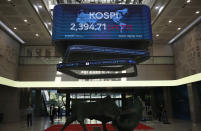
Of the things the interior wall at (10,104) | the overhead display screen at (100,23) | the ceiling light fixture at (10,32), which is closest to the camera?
the overhead display screen at (100,23)

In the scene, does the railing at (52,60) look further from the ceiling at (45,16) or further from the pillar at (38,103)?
the pillar at (38,103)

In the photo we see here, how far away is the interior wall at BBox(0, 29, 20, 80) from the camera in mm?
15490

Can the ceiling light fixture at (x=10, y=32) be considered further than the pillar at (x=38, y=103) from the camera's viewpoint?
No

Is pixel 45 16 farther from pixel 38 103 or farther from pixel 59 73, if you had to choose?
pixel 38 103

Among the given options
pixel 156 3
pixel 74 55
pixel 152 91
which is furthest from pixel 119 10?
pixel 152 91

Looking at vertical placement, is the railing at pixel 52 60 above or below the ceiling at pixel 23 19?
below

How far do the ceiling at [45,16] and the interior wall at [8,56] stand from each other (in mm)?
1063

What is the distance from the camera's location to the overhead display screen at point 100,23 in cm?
731

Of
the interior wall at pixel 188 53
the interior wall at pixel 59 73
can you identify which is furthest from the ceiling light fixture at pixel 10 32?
the interior wall at pixel 188 53

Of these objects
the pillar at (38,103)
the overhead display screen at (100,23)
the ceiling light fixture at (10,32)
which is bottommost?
the pillar at (38,103)

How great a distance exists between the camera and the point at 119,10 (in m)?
7.58

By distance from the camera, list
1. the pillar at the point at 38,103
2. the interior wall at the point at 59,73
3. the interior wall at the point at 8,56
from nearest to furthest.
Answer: the interior wall at the point at 8,56 → the interior wall at the point at 59,73 → the pillar at the point at 38,103

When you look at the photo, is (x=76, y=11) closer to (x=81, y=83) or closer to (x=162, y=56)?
(x=81, y=83)

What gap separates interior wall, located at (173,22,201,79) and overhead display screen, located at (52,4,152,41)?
9.03 m
